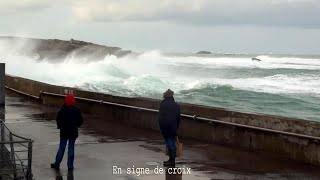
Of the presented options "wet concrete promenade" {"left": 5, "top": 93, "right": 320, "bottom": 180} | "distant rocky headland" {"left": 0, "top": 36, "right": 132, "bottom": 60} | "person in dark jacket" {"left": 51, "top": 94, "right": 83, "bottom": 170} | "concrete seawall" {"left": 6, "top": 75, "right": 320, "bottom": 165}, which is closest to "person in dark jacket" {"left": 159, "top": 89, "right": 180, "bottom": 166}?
"wet concrete promenade" {"left": 5, "top": 93, "right": 320, "bottom": 180}

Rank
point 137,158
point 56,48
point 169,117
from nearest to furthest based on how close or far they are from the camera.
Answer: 1. point 169,117
2. point 137,158
3. point 56,48

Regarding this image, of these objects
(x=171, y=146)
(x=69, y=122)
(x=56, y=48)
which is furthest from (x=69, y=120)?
(x=56, y=48)

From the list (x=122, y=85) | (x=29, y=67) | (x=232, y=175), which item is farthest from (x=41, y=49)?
(x=232, y=175)

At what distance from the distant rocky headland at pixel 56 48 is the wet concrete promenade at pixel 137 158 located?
240ft

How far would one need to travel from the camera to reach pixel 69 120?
26.6 feet

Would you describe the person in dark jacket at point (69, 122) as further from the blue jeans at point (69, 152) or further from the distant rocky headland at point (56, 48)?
the distant rocky headland at point (56, 48)

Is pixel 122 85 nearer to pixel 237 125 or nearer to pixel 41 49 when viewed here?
pixel 237 125

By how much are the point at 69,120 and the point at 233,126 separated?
394cm

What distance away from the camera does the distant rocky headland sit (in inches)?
3484

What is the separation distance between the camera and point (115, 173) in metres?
8.08

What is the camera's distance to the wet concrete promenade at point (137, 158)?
8.07 meters

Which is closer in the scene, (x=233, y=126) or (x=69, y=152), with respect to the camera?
(x=69, y=152)

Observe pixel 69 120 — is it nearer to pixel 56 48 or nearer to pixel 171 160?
pixel 171 160

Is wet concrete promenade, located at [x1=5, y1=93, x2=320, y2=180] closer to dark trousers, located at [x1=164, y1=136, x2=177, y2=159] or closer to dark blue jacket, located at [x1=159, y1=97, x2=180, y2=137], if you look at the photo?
dark trousers, located at [x1=164, y1=136, x2=177, y2=159]
